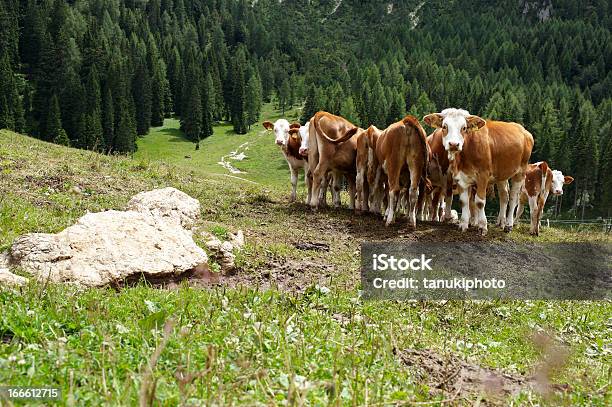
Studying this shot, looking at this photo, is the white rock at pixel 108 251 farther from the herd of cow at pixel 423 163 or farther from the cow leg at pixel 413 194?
the herd of cow at pixel 423 163

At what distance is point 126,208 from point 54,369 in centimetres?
873

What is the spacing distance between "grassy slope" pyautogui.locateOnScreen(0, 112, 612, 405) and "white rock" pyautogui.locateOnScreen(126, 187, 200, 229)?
0.79 m

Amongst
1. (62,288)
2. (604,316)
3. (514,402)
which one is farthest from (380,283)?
(62,288)

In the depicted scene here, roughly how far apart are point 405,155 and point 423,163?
2.13 ft

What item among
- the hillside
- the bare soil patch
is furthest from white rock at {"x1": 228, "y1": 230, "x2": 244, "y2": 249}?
the hillside

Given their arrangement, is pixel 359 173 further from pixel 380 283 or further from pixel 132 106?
pixel 132 106

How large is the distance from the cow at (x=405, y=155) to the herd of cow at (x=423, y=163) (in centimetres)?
3

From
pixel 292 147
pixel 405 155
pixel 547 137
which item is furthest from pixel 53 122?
pixel 405 155

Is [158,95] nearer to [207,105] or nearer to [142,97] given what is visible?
[142,97]

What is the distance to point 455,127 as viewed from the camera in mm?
13273

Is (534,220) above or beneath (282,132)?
beneath

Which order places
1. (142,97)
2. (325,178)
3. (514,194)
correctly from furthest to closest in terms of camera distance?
(142,97) → (325,178) → (514,194)

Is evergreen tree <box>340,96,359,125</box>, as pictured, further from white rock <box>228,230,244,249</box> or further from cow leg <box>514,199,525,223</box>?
white rock <box>228,230,244,249</box>

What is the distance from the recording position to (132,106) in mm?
110312
